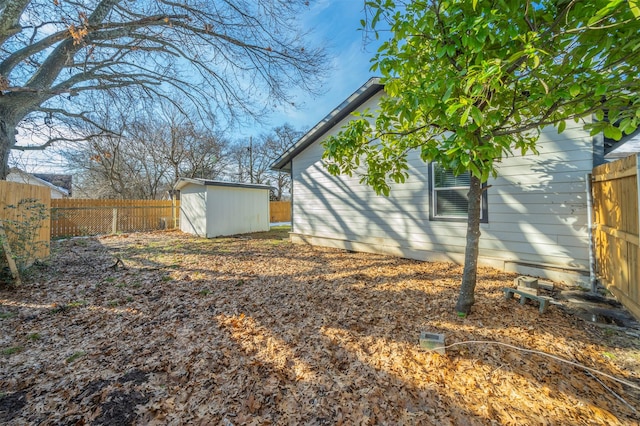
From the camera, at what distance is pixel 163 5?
249 inches

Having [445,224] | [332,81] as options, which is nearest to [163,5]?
[332,81]

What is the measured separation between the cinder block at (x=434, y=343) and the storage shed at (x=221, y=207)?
10.2 m

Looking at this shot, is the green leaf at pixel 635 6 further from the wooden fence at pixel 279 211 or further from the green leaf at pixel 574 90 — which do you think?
the wooden fence at pixel 279 211

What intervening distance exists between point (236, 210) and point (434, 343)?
11.0 meters

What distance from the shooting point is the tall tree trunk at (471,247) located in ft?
→ 10.4

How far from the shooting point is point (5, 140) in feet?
19.4

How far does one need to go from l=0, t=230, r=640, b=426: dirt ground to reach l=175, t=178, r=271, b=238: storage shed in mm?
6638

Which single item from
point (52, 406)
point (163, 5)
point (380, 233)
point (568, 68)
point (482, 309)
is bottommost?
point (52, 406)

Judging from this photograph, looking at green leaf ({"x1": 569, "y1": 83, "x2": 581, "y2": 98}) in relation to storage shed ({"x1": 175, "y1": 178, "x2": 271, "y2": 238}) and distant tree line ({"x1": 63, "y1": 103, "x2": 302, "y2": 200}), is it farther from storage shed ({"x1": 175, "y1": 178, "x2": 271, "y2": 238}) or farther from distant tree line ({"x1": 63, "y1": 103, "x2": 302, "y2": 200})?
distant tree line ({"x1": 63, "y1": 103, "x2": 302, "y2": 200})

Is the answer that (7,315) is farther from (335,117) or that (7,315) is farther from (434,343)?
(335,117)

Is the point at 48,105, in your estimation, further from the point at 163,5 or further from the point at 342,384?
the point at 342,384

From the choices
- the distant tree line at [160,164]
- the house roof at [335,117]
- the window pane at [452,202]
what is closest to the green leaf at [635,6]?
the window pane at [452,202]

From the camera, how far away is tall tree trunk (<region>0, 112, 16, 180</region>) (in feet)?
19.1

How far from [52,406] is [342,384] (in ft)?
7.50
